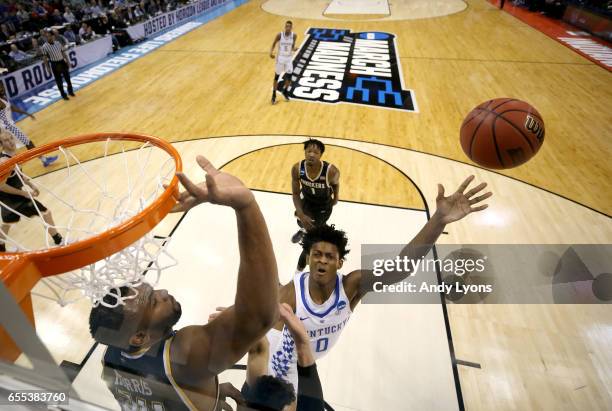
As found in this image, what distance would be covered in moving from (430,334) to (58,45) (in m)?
8.31

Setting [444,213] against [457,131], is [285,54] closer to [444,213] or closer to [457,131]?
[457,131]

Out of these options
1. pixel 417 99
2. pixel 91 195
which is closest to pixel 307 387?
pixel 91 195

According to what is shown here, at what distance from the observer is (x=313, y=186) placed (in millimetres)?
3676

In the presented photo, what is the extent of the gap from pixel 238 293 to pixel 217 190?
387 millimetres

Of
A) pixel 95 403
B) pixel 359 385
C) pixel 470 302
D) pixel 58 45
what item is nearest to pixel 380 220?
pixel 470 302

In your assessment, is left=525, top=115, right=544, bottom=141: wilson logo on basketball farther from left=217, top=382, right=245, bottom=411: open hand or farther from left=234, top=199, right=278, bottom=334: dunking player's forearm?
left=217, top=382, right=245, bottom=411: open hand

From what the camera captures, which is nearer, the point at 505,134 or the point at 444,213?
the point at 444,213

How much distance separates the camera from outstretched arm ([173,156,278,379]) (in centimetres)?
99

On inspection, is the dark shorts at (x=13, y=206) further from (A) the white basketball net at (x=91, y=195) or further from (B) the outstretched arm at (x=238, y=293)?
(B) the outstretched arm at (x=238, y=293)

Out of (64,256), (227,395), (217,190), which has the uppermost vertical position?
(217,190)

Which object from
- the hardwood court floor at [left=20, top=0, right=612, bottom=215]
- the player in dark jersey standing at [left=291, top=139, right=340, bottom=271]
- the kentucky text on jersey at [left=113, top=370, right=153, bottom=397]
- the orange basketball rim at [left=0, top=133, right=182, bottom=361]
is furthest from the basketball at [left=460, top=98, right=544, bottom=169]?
the kentucky text on jersey at [left=113, top=370, right=153, bottom=397]

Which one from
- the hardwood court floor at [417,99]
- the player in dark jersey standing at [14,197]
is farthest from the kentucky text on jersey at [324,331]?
the hardwood court floor at [417,99]

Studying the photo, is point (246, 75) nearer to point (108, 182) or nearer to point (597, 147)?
point (108, 182)

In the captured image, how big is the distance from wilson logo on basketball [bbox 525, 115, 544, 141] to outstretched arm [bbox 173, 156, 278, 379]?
110 inches
